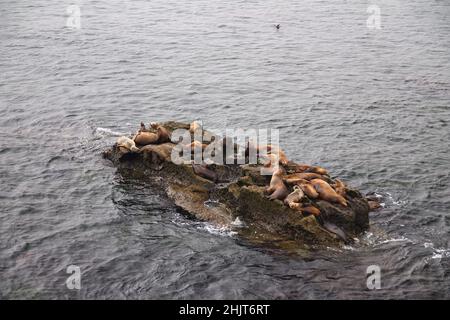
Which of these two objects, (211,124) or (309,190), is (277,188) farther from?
(211,124)

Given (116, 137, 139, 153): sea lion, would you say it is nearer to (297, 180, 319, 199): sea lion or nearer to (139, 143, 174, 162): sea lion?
(139, 143, 174, 162): sea lion

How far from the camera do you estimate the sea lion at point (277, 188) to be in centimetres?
1942

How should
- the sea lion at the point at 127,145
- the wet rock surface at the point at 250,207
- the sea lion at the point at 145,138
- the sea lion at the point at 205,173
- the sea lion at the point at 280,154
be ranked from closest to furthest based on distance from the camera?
the wet rock surface at the point at 250,207 → the sea lion at the point at 280,154 → the sea lion at the point at 205,173 → the sea lion at the point at 127,145 → the sea lion at the point at 145,138

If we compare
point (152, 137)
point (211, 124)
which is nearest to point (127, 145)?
point (152, 137)

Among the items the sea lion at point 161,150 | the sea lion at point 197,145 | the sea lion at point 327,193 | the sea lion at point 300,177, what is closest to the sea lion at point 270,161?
the sea lion at point 300,177

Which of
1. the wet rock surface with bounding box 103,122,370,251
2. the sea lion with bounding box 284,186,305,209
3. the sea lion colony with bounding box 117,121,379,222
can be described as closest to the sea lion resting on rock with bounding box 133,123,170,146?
the sea lion colony with bounding box 117,121,379,222

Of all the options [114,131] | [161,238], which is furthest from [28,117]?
[161,238]

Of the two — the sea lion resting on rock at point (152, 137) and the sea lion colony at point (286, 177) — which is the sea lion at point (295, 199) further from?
the sea lion resting on rock at point (152, 137)

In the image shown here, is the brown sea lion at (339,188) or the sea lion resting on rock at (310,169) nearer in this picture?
the brown sea lion at (339,188)

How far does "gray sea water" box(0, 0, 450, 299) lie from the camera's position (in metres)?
17.4

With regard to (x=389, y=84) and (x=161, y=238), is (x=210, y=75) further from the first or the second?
(x=161, y=238)

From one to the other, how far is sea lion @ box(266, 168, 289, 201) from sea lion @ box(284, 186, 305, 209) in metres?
0.26
